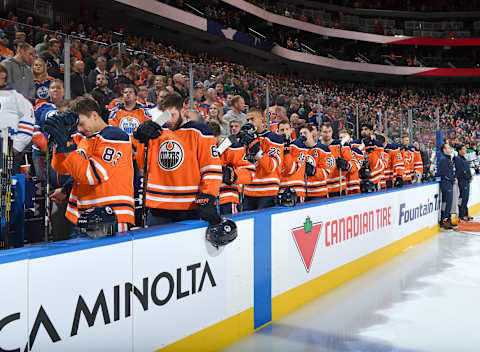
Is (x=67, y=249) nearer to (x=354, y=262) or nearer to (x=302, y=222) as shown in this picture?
(x=302, y=222)

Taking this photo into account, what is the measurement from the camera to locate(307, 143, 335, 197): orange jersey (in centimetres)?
532

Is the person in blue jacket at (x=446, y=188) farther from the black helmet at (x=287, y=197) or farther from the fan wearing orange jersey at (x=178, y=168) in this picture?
the fan wearing orange jersey at (x=178, y=168)

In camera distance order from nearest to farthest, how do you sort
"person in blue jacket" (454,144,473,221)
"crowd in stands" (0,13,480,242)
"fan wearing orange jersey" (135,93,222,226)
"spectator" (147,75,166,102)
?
"fan wearing orange jersey" (135,93,222,226), "crowd in stands" (0,13,480,242), "spectator" (147,75,166,102), "person in blue jacket" (454,144,473,221)

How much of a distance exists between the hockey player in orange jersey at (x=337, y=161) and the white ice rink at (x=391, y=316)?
4.25ft

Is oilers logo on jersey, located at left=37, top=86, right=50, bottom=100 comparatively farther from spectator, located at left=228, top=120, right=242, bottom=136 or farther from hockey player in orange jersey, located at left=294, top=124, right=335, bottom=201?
hockey player in orange jersey, located at left=294, top=124, right=335, bottom=201

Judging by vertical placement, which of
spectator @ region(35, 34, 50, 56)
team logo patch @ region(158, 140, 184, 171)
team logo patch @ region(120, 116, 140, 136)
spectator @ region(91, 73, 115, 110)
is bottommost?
team logo patch @ region(158, 140, 184, 171)

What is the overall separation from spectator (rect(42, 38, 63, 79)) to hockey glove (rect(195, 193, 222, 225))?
4.88 ft

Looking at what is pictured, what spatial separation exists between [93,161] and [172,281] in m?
0.73

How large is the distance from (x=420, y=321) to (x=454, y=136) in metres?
8.63

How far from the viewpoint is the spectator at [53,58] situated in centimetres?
321

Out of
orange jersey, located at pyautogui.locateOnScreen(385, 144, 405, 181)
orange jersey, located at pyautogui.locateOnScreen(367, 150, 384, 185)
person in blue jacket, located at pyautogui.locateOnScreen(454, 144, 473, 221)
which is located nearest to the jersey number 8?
orange jersey, located at pyautogui.locateOnScreen(367, 150, 384, 185)

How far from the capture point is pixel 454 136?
1073 cm

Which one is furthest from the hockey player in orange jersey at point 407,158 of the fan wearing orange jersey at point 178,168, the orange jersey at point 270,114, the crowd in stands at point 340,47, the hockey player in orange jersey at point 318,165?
the crowd in stands at point 340,47

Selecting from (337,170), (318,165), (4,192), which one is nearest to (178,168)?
(4,192)
